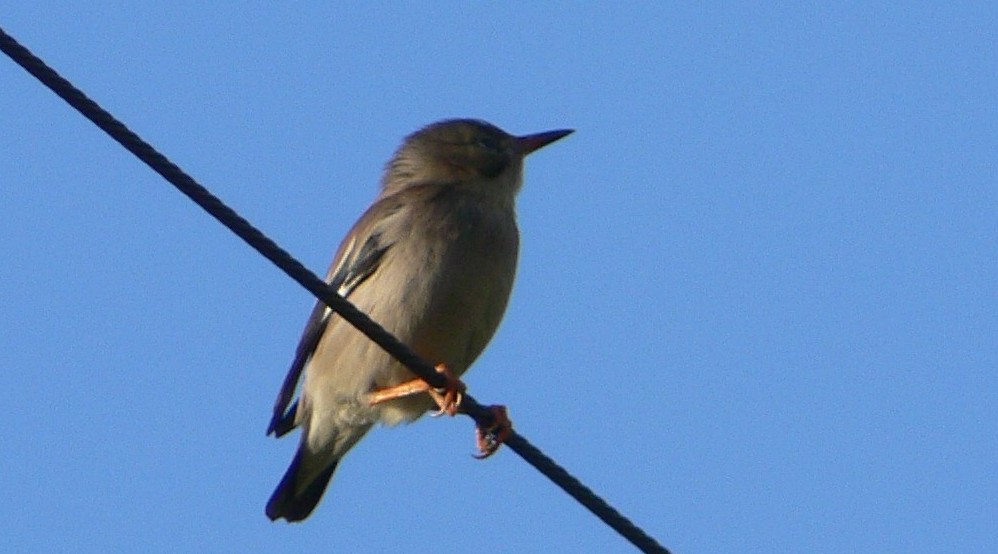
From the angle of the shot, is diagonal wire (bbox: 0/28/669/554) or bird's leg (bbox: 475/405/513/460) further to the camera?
bird's leg (bbox: 475/405/513/460)

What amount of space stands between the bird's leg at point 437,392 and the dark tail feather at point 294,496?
0.86m

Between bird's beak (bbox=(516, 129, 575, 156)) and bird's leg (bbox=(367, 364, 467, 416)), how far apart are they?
2085 millimetres

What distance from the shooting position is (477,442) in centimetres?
802

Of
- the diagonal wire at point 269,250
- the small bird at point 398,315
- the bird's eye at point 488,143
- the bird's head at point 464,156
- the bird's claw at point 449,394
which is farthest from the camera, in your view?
the bird's eye at point 488,143

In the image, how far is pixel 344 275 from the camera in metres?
8.93

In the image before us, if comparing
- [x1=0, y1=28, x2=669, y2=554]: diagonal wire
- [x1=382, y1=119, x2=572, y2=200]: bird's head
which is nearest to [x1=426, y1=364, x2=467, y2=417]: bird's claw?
[x1=0, y1=28, x2=669, y2=554]: diagonal wire

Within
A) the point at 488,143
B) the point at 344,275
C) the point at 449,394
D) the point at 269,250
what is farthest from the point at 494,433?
the point at 488,143

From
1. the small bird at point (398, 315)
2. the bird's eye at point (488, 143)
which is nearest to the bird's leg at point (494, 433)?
the small bird at point (398, 315)

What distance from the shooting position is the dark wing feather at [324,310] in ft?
28.9

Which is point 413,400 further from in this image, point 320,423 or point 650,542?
point 650,542

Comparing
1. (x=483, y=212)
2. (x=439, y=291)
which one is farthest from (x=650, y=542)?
(x=483, y=212)

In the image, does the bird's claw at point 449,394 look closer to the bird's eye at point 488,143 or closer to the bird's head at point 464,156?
the bird's head at point 464,156

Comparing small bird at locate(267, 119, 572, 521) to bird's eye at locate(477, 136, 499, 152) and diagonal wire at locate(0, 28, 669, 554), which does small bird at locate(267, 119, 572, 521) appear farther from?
diagonal wire at locate(0, 28, 669, 554)

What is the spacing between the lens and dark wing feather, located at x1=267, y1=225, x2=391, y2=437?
28.9ft
